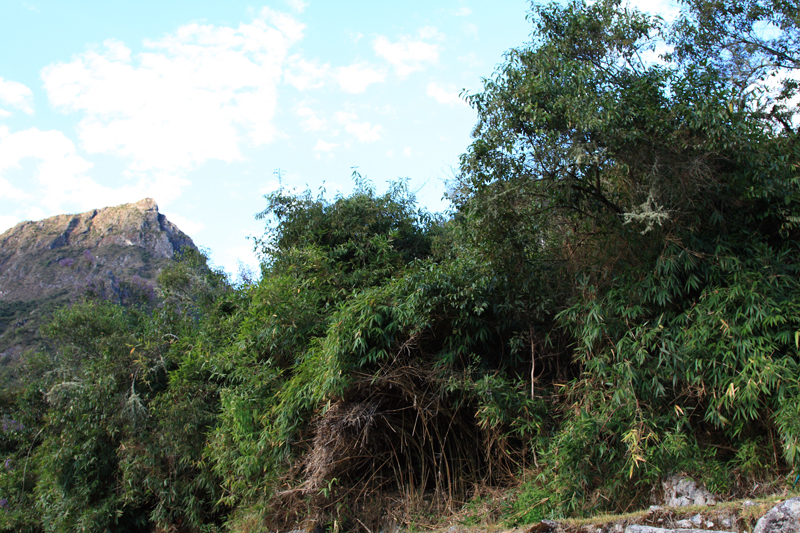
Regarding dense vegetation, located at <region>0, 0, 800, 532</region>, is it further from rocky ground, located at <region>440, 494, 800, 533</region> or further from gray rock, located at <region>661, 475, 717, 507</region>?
rocky ground, located at <region>440, 494, 800, 533</region>

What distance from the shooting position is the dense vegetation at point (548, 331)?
4.57 m

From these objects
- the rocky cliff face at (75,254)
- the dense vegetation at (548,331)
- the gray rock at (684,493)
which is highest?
the rocky cliff face at (75,254)

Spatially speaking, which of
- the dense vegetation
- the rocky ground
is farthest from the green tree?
the rocky ground

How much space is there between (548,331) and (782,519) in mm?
2899

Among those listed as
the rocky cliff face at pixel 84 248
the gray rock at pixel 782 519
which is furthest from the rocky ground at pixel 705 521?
the rocky cliff face at pixel 84 248

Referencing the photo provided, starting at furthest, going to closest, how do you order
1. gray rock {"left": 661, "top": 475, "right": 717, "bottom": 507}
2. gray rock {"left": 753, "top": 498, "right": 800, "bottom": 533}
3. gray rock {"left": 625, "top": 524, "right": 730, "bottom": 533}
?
1. gray rock {"left": 661, "top": 475, "right": 717, "bottom": 507}
2. gray rock {"left": 625, "top": 524, "right": 730, "bottom": 533}
3. gray rock {"left": 753, "top": 498, "right": 800, "bottom": 533}

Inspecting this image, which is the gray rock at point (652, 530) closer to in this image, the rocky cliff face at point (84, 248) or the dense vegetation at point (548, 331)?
the dense vegetation at point (548, 331)

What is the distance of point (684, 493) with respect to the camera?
442cm

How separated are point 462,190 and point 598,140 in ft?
4.74

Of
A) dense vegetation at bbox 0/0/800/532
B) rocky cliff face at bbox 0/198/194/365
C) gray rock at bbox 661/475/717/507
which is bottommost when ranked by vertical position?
gray rock at bbox 661/475/717/507

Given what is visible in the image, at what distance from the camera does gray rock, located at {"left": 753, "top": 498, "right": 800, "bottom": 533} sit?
305 centimetres

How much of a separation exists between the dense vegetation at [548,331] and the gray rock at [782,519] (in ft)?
3.22

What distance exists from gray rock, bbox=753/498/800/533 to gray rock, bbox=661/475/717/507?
4.04 feet

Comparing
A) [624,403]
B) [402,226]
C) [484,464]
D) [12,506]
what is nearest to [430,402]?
[484,464]
